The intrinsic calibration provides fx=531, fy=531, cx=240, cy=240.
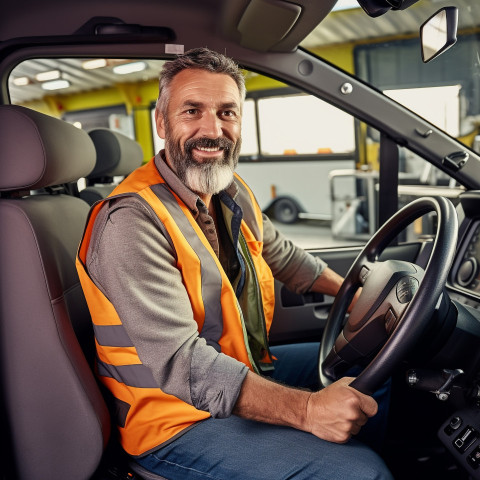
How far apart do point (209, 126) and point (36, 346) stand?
2.46 feet

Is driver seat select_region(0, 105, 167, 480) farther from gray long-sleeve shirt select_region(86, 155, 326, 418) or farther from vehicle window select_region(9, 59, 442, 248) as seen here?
vehicle window select_region(9, 59, 442, 248)

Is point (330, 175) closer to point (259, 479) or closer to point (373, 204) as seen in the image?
point (373, 204)

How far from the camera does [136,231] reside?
48.0 inches

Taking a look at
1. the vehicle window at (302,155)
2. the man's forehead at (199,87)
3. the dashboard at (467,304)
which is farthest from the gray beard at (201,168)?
the vehicle window at (302,155)

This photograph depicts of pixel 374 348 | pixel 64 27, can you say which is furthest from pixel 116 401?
pixel 64 27

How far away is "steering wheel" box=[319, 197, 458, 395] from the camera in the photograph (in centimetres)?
110

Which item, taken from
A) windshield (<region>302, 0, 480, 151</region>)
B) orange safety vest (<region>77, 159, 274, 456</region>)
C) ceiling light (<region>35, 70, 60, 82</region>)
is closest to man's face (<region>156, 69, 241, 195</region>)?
orange safety vest (<region>77, 159, 274, 456</region>)

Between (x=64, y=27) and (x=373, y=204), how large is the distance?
512cm

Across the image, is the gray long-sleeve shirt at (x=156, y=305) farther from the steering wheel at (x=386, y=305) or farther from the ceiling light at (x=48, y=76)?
the ceiling light at (x=48, y=76)

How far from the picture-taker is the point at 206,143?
154 centimetres

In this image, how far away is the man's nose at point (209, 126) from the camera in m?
1.53

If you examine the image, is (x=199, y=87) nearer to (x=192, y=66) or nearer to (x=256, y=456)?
(x=192, y=66)

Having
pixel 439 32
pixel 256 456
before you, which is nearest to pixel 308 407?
pixel 256 456

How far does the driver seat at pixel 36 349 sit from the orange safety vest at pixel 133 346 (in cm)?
6
